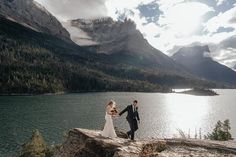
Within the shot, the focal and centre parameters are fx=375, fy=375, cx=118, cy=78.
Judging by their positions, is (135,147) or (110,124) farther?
(110,124)

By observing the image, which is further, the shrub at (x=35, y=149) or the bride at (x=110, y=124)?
the shrub at (x=35, y=149)

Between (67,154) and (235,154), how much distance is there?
1508cm

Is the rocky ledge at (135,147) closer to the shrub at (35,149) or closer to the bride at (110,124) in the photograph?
the bride at (110,124)

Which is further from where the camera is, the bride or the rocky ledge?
the bride

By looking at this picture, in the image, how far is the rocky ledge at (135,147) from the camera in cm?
3058

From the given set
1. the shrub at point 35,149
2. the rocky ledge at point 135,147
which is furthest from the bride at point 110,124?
the shrub at point 35,149

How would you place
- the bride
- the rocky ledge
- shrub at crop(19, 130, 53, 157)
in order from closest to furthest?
the rocky ledge < the bride < shrub at crop(19, 130, 53, 157)

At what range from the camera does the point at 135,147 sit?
32000mm

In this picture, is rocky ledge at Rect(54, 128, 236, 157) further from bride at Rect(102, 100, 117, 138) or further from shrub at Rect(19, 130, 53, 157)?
shrub at Rect(19, 130, 53, 157)

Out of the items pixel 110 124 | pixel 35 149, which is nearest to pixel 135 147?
pixel 110 124

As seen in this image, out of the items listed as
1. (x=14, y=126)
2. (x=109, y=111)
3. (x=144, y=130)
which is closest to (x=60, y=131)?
(x=14, y=126)

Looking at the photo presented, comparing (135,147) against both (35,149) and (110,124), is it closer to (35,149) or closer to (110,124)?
(110,124)

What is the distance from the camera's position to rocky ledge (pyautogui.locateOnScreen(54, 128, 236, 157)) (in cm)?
3058

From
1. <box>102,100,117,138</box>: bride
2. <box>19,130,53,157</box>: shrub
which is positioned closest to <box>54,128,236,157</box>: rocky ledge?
<box>102,100,117,138</box>: bride
